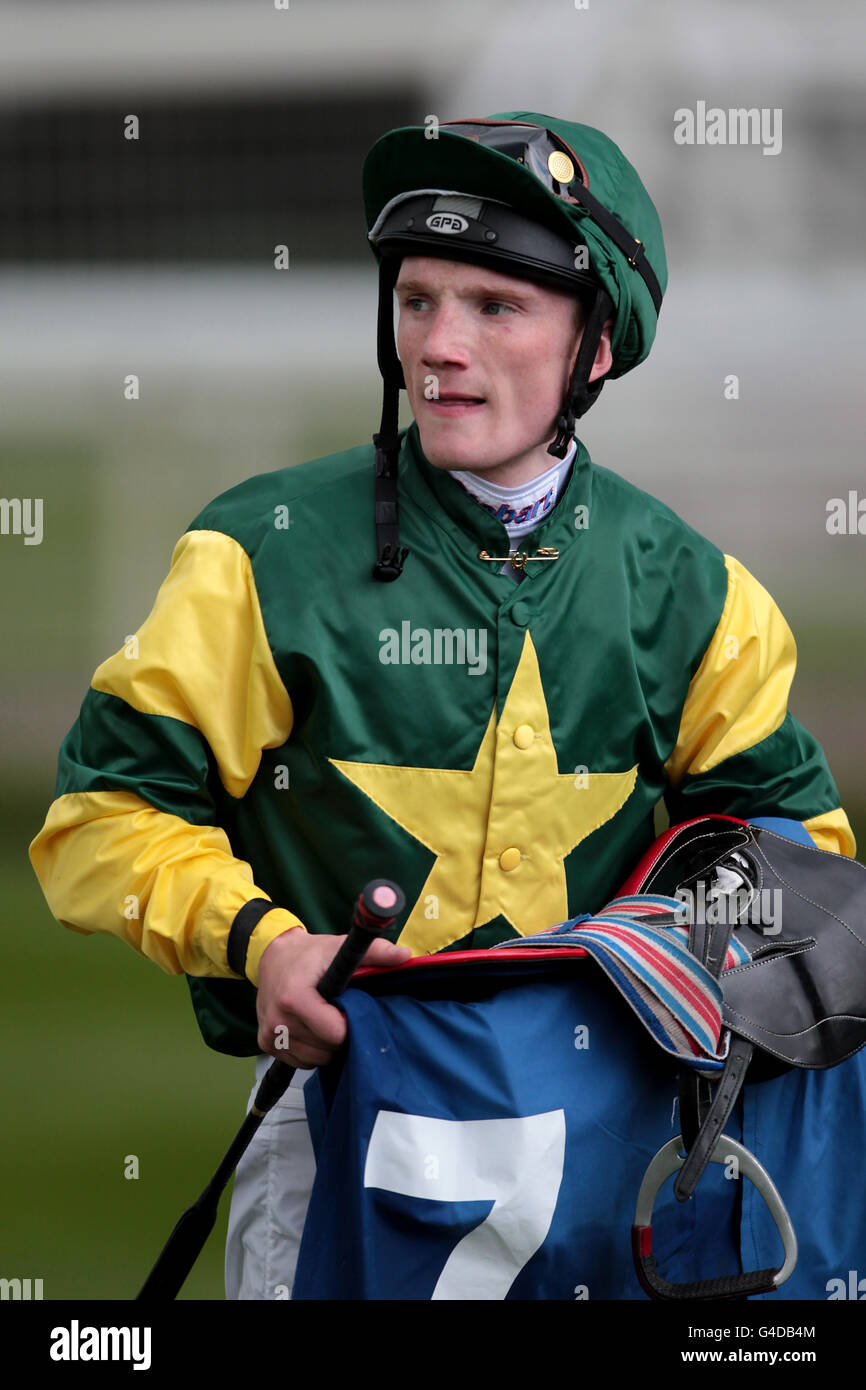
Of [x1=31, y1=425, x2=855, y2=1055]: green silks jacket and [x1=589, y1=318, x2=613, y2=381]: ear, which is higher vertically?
[x1=589, y1=318, x2=613, y2=381]: ear

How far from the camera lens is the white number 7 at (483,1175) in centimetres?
127

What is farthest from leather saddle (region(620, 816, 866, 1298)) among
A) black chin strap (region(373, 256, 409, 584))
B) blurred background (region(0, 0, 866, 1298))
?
blurred background (region(0, 0, 866, 1298))

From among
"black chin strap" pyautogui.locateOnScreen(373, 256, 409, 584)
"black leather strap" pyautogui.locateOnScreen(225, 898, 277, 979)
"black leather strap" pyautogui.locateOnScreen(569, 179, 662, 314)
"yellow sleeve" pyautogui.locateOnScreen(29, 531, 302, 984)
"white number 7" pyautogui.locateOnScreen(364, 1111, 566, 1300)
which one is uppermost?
"black leather strap" pyautogui.locateOnScreen(569, 179, 662, 314)

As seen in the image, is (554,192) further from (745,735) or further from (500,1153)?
(500,1153)

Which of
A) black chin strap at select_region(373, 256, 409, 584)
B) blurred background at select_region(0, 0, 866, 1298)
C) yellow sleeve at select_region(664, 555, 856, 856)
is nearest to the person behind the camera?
black chin strap at select_region(373, 256, 409, 584)

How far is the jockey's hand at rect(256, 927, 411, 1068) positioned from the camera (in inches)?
49.9

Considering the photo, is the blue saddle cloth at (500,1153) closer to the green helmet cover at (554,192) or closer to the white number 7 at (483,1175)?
the white number 7 at (483,1175)

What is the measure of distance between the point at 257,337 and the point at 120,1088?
338 cm

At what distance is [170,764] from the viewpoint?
145cm

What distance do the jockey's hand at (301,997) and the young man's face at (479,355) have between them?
0.49 m

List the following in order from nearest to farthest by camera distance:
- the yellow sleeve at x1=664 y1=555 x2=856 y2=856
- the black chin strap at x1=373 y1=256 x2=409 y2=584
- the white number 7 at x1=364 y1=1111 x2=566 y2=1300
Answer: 1. the white number 7 at x1=364 y1=1111 x2=566 y2=1300
2. the black chin strap at x1=373 y1=256 x2=409 y2=584
3. the yellow sleeve at x1=664 y1=555 x2=856 y2=856

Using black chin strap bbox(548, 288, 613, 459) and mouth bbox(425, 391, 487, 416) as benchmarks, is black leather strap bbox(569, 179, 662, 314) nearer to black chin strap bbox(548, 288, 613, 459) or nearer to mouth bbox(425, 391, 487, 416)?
black chin strap bbox(548, 288, 613, 459)

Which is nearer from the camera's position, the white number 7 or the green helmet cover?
the white number 7

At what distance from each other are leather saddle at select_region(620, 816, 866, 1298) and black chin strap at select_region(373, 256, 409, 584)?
411mm
